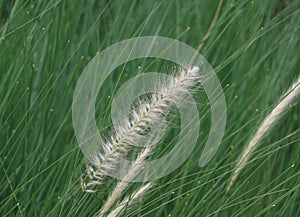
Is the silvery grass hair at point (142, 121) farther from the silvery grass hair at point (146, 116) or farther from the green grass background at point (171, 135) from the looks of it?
the green grass background at point (171, 135)

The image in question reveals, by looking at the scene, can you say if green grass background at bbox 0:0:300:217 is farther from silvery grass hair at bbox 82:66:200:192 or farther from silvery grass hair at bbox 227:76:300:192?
silvery grass hair at bbox 82:66:200:192

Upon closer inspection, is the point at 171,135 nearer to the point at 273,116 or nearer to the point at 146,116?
the point at 273,116

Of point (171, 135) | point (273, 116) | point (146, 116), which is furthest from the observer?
point (171, 135)

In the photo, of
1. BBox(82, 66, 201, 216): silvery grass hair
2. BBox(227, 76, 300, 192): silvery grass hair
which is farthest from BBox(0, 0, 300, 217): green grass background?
BBox(82, 66, 201, 216): silvery grass hair

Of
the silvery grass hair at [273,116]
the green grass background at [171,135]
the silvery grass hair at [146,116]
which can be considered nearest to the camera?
the silvery grass hair at [146,116]

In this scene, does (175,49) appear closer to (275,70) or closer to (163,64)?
(163,64)

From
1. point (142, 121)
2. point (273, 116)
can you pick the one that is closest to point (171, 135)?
point (273, 116)

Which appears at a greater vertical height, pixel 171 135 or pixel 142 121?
pixel 142 121

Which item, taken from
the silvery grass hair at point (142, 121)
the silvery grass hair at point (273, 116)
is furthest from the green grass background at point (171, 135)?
the silvery grass hair at point (142, 121)
